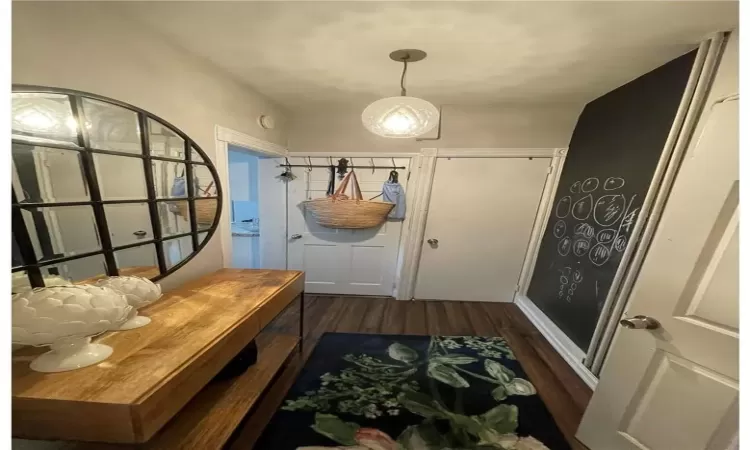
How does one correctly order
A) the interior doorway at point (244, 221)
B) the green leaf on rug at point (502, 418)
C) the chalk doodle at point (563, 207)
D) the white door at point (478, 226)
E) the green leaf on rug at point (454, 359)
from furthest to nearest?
the interior doorway at point (244, 221) → the white door at point (478, 226) → the chalk doodle at point (563, 207) → the green leaf on rug at point (454, 359) → the green leaf on rug at point (502, 418)

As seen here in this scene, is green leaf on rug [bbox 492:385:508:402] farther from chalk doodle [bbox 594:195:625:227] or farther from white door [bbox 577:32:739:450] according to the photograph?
chalk doodle [bbox 594:195:625:227]

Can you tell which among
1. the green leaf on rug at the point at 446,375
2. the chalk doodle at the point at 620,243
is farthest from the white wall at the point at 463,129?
the green leaf on rug at the point at 446,375

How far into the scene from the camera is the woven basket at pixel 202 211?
Result: 154 centimetres

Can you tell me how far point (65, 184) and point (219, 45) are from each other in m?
1.01

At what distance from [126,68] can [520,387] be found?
2896 millimetres

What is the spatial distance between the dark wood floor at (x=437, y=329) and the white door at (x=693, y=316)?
56 cm

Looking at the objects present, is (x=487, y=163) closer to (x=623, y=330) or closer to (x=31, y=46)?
(x=623, y=330)

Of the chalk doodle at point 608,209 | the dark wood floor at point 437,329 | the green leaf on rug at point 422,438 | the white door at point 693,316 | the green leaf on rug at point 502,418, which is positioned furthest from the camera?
the chalk doodle at point 608,209

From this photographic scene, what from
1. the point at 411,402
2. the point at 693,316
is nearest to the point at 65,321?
the point at 411,402

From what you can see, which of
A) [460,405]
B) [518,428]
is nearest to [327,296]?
[460,405]

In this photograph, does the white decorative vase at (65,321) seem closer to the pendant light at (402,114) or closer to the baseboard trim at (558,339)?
the pendant light at (402,114)

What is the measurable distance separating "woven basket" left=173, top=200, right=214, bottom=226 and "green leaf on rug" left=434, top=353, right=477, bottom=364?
197cm

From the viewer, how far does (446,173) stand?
9.12 feet

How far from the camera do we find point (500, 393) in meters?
1.75
